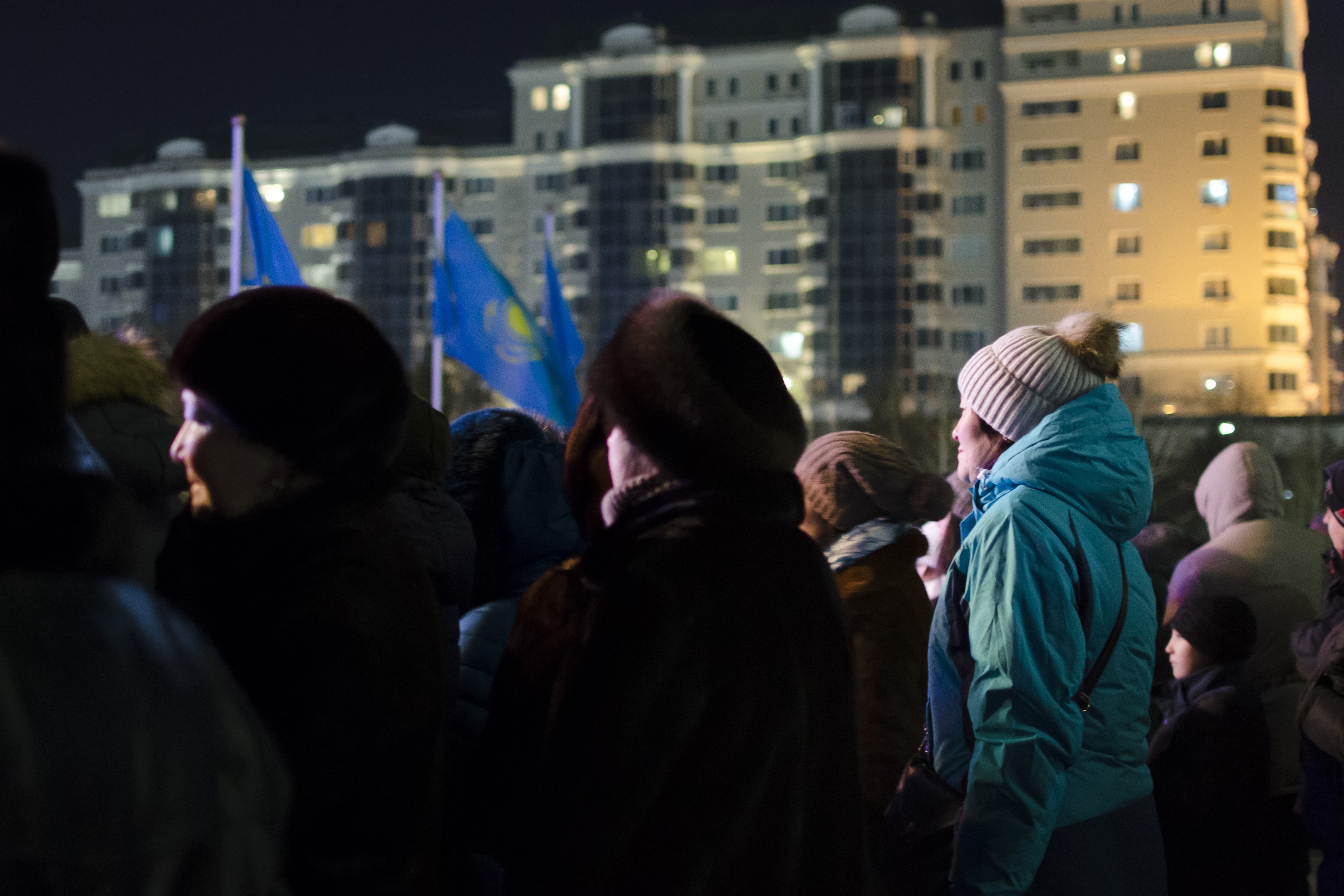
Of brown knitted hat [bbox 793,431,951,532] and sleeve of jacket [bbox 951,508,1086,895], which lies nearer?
sleeve of jacket [bbox 951,508,1086,895]

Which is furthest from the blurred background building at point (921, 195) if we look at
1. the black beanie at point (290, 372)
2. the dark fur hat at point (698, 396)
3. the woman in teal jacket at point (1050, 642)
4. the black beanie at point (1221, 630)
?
the black beanie at point (290, 372)

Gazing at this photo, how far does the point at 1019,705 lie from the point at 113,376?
2216mm

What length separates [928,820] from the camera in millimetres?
3148

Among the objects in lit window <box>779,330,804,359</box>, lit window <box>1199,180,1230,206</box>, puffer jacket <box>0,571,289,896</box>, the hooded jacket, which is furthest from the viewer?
lit window <box>779,330,804,359</box>

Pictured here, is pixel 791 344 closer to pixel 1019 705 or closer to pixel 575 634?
pixel 1019 705

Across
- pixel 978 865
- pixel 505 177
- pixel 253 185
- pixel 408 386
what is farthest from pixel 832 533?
pixel 505 177

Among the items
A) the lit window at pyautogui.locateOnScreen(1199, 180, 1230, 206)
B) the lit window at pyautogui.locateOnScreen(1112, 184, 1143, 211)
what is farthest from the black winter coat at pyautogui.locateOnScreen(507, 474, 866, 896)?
the lit window at pyautogui.locateOnScreen(1199, 180, 1230, 206)

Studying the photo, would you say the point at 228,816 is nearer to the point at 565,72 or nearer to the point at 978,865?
the point at 978,865

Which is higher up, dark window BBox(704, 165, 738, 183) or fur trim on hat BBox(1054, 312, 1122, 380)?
dark window BBox(704, 165, 738, 183)

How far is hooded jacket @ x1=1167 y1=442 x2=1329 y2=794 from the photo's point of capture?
5117 mm

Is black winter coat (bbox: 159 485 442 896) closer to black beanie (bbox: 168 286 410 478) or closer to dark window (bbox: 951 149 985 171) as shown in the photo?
black beanie (bbox: 168 286 410 478)

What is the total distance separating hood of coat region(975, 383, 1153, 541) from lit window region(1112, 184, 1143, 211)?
6598cm

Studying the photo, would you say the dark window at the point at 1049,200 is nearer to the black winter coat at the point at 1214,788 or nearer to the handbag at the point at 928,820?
the black winter coat at the point at 1214,788

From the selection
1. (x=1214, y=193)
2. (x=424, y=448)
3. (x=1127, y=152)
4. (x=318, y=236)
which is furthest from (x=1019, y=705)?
(x=318, y=236)
